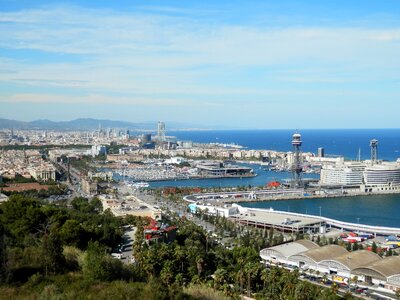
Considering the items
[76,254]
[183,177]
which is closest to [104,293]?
[76,254]

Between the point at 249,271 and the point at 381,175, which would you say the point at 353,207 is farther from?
the point at 249,271

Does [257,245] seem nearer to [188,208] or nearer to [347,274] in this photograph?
[347,274]

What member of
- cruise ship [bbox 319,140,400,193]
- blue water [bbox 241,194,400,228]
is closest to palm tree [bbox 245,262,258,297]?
blue water [bbox 241,194,400,228]

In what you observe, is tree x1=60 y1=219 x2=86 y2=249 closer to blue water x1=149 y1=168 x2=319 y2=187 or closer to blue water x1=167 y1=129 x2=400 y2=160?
blue water x1=149 y1=168 x2=319 y2=187

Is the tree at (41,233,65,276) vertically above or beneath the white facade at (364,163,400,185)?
above

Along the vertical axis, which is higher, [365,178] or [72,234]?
[72,234]

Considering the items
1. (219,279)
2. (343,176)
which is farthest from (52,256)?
(343,176)
